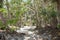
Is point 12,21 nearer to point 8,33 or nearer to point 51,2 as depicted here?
point 8,33

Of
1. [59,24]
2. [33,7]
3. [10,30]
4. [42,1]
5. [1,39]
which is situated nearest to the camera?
[1,39]

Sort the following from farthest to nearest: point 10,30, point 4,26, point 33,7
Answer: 1. point 33,7
2. point 10,30
3. point 4,26

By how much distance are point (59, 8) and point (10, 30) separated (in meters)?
6.22

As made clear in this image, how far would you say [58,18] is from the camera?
19.4m

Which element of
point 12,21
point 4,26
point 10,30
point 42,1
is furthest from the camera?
point 42,1

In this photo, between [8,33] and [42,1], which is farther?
[42,1]

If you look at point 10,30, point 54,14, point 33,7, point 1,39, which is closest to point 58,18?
point 54,14

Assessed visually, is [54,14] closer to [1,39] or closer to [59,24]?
[59,24]

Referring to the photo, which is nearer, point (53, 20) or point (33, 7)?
point (53, 20)

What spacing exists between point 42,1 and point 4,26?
7913 mm

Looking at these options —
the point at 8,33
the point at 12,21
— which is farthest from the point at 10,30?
the point at 12,21

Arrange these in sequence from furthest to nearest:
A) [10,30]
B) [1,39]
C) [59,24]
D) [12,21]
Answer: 1. [59,24]
2. [10,30]
3. [12,21]
4. [1,39]

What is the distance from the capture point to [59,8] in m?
19.1

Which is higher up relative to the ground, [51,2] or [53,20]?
[51,2]
